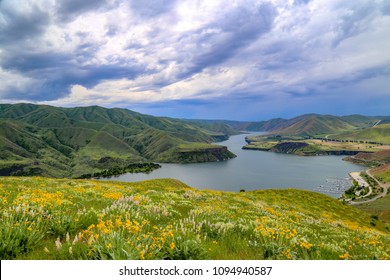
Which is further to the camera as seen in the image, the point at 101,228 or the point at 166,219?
the point at 166,219

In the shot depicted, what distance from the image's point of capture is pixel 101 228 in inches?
267

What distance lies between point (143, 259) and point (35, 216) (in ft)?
14.6

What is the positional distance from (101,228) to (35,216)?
258cm

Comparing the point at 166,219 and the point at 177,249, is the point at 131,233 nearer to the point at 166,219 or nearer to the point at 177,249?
the point at 177,249

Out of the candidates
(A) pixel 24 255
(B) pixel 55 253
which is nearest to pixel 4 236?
(A) pixel 24 255

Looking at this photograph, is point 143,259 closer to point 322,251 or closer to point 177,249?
point 177,249

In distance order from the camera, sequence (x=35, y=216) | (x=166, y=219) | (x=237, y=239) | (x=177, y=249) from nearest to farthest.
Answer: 1. (x=177, y=249)
2. (x=35, y=216)
3. (x=237, y=239)
4. (x=166, y=219)

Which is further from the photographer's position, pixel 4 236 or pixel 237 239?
pixel 237 239
